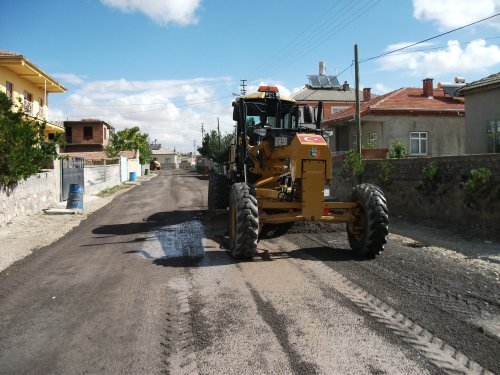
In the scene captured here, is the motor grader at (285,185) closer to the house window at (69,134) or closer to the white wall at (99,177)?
the white wall at (99,177)

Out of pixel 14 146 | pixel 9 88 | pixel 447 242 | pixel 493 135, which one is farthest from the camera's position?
pixel 9 88

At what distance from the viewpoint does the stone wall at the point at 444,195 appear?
9.22 meters

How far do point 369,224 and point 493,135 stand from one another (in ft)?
41.0

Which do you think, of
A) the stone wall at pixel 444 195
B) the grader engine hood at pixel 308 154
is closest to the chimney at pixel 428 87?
the stone wall at pixel 444 195

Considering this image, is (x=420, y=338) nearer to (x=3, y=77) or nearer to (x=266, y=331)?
(x=266, y=331)

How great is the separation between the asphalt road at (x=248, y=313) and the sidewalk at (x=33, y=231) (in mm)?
853

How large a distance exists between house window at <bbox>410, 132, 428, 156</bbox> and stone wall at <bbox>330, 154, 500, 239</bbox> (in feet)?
50.1

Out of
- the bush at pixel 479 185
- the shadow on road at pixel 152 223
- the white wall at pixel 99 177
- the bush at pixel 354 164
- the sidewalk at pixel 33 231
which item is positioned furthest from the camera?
the white wall at pixel 99 177

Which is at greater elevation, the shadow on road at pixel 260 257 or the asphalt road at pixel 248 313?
the shadow on road at pixel 260 257

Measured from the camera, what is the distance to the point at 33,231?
36.5 ft

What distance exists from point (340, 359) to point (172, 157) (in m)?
129

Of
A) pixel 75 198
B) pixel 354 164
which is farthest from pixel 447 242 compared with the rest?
pixel 75 198

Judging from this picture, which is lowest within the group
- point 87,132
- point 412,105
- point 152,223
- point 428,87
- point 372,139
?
point 152,223

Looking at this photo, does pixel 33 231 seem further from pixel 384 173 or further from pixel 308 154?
pixel 384 173
